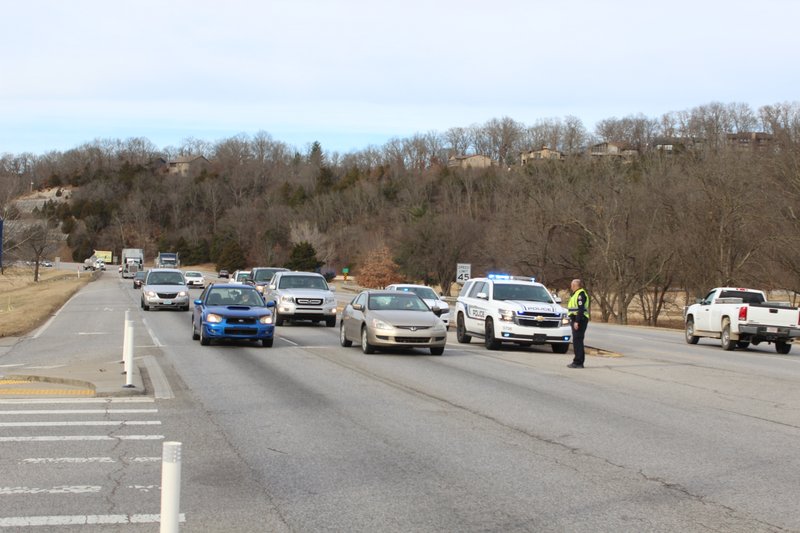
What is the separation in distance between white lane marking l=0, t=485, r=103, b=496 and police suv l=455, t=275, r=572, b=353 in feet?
53.3

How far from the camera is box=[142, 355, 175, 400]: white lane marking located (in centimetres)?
1359

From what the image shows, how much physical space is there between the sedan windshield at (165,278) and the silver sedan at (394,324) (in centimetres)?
2059

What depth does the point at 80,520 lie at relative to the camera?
6.53 meters

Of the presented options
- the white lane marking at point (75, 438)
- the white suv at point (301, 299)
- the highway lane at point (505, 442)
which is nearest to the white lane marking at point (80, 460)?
the highway lane at point (505, 442)

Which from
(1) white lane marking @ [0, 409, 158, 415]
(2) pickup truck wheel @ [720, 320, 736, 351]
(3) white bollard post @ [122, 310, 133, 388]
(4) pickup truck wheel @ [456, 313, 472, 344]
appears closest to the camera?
(1) white lane marking @ [0, 409, 158, 415]

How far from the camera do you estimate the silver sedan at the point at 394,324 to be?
20719mm

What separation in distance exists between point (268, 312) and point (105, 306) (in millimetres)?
24150

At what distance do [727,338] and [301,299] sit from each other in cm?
1395

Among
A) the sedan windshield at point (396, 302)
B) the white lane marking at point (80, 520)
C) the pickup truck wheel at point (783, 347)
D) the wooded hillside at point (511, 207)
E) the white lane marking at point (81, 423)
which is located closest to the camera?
the white lane marking at point (80, 520)

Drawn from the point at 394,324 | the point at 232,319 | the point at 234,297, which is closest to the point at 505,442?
the point at 394,324

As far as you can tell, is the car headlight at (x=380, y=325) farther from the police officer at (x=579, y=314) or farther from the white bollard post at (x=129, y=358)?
the white bollard post at (x=129, y=358)

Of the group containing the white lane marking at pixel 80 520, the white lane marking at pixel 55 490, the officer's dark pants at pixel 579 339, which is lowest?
the white lane marking at pixel 55 490

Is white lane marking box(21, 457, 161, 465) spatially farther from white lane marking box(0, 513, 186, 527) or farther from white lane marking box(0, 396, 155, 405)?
white lane marking box(0, 396, 155, 405)

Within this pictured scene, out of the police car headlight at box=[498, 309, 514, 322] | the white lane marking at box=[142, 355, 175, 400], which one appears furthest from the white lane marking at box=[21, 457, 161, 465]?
the police car headlight at box=[498, 309, 514, 322]
